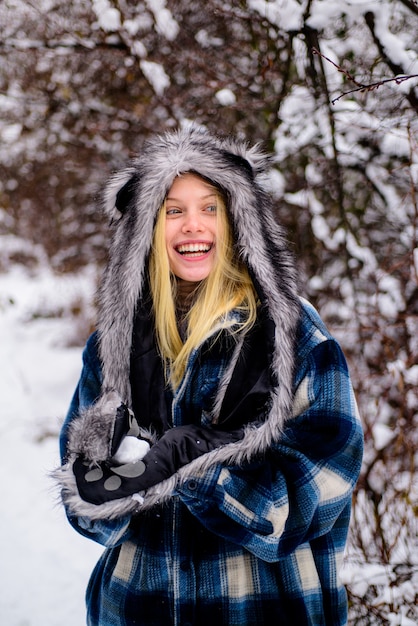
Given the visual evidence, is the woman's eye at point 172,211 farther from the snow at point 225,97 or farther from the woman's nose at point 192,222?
the snow at point 225,97

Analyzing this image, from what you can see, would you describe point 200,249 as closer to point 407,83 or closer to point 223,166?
point 223,166

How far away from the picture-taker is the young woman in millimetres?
1450

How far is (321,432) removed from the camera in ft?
4.91

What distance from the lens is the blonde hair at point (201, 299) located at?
69.4 inches

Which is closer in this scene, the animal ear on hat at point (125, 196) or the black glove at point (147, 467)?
the black glove at point (147, 467)

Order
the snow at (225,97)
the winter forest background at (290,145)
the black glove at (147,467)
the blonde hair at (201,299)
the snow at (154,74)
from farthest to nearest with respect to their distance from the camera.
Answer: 1. the snow at (154,74)
2. the snow at (225,97)
3. the winter forest background at (290,145)
4. the blonde hair at (201,299)
5. the black glove at (147,467)

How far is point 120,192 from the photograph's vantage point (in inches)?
76.9

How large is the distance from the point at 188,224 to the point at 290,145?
6.66ft

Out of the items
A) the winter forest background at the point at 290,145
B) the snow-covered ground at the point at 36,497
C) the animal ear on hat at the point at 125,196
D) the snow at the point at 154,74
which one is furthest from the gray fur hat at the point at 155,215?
the snow at the point at 154,74

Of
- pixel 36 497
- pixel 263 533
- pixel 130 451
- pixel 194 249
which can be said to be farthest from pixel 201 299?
pixel 36 497

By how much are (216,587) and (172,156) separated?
4.99 ft

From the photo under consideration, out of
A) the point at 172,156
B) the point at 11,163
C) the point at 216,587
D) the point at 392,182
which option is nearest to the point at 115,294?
the point at 172,156

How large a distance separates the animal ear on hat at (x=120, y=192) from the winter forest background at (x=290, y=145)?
249 millimetres

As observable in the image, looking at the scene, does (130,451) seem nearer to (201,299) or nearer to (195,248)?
(201,299)
